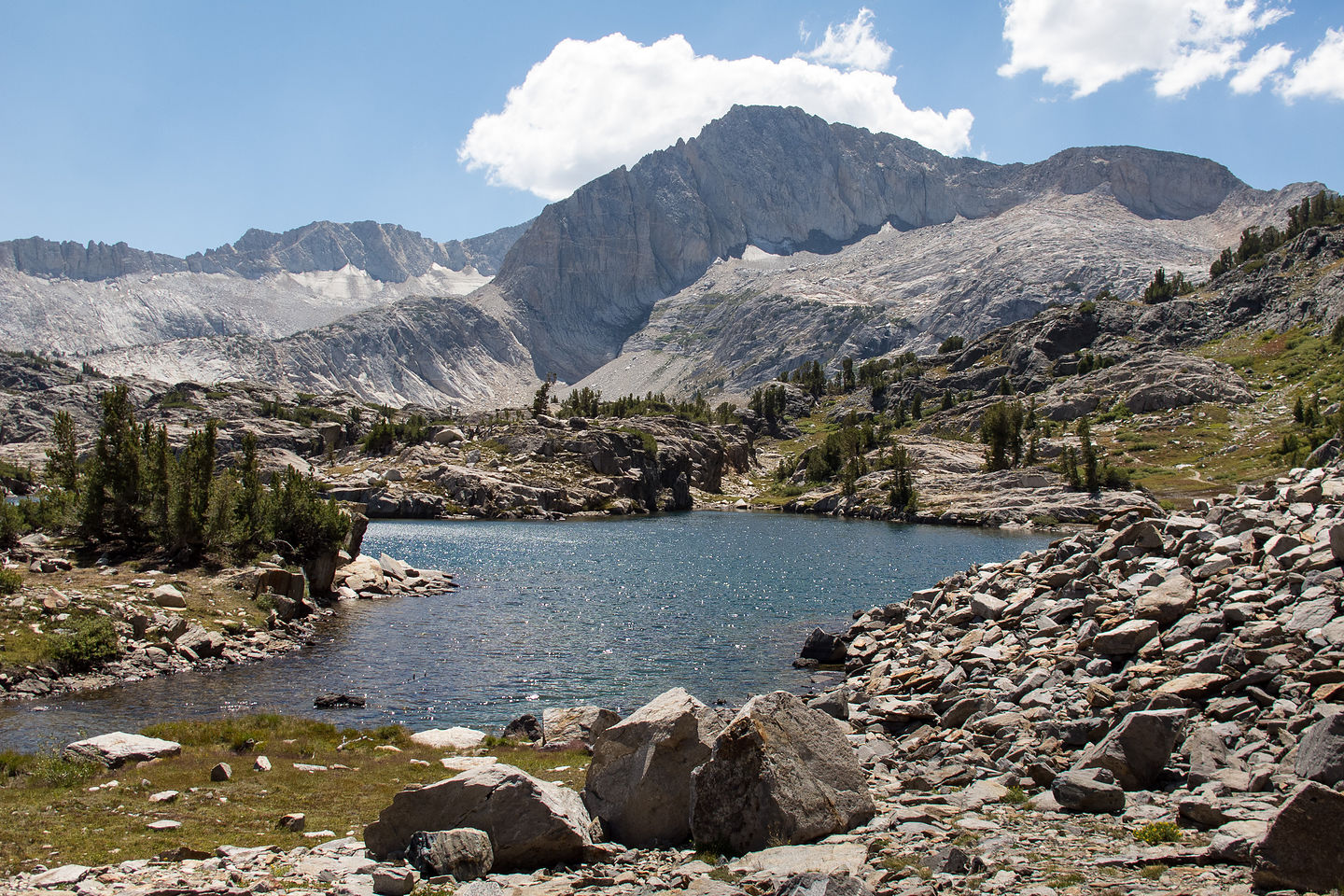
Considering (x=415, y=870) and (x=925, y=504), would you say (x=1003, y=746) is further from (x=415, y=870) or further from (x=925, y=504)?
(x=925, y=504)

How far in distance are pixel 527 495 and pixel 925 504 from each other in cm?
7781

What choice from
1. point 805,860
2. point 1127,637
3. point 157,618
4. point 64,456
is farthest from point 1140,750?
point 64,456

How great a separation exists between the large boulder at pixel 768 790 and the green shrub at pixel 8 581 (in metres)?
35.6

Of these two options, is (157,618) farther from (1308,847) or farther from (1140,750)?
(1308,847)

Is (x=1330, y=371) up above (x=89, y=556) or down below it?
above

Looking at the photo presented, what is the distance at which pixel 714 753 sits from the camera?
47.5 feet

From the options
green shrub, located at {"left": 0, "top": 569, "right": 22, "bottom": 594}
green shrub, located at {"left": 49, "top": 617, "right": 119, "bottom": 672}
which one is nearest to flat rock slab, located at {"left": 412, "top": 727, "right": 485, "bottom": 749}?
green shrub, located at {"left": 49, "top": 617, "right": 119, "bottom": 672}

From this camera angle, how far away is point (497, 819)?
1377cm

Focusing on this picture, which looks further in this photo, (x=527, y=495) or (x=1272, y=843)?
(x=527, y=495)

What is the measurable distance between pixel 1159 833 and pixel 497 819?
35.2 feet

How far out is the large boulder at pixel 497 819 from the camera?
44.4 feet

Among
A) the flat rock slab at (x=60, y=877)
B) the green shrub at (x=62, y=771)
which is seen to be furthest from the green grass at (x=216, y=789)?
the flat rock slab at (x=60, y=877)

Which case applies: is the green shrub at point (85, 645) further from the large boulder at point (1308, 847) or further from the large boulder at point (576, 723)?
the large boulder at point (1308, 847)

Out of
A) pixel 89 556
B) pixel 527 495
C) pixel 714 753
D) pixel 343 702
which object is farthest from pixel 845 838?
pixel 527 495
